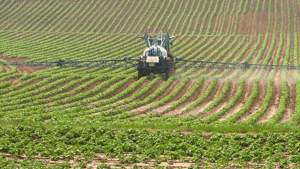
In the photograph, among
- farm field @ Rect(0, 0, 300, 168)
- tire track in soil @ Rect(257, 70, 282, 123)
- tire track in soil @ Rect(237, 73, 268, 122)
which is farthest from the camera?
tire track in soil @ Rect(237, 73, 268, 122)

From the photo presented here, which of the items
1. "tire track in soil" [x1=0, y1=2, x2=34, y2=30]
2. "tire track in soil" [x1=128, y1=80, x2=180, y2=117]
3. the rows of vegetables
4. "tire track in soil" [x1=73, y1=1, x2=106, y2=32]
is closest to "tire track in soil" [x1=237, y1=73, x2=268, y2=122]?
"tire track in soil" [x1=128, y1=80, x2=180, y2=117]

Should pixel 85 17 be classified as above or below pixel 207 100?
above

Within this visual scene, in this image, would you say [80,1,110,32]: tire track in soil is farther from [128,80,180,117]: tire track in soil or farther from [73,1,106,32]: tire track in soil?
[128,80,180,117]: tire track in soil

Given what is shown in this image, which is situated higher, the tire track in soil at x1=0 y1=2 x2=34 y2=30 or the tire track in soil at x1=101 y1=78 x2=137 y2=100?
the tire track in soil at x1=0 y1=2 x2=34 y2=30

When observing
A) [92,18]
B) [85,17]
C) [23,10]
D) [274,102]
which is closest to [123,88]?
[274,102]

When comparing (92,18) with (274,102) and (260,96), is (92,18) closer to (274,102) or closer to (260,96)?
(260,96)

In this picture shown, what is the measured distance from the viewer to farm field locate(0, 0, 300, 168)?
16.0 metres

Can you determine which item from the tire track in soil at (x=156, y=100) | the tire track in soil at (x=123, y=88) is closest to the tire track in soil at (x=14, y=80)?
the tire track in soil at (x=123, y=88)

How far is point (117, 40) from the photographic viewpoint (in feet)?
181

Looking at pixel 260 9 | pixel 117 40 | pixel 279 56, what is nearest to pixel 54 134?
pixel 279 56

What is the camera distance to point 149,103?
2634 cm

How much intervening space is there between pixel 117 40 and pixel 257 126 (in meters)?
36.9

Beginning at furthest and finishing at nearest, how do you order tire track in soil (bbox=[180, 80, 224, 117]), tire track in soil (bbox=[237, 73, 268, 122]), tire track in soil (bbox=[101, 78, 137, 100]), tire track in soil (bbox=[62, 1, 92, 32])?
tire track in soil (bbox=[62, 1, 92, 32]) → tire track in soil (bbox=[101, 78, 137, 100]) → tire track in soil (bbox=[180, 80, 224, 117]) → tire track in soil (bbox=[237, 73, 268, 122])

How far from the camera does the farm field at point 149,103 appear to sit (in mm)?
15977
